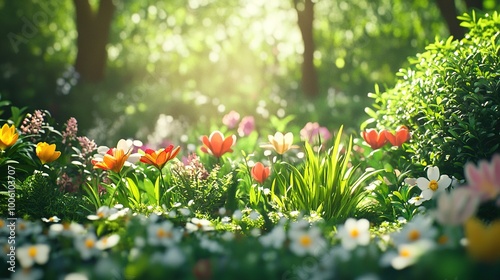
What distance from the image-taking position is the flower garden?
2.16 m

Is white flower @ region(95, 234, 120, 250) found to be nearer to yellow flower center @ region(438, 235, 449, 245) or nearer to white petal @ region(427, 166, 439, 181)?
yellow flower center @ region(438, 235, 449, 245)

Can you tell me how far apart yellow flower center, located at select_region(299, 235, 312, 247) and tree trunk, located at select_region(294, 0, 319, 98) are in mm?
10178

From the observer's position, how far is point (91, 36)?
11.4m

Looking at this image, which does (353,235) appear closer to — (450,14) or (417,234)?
(417,234)

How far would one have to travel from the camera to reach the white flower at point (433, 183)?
3654mm

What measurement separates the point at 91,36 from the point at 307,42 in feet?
15.1

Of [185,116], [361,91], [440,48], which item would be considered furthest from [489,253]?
[361,91]

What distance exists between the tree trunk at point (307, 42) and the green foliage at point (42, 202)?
9.13m

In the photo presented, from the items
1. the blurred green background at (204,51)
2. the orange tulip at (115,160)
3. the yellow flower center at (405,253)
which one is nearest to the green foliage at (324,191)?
the orange tulip at (115,160)

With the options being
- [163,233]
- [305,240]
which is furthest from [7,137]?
[305,240]

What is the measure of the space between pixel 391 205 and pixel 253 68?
624 inches

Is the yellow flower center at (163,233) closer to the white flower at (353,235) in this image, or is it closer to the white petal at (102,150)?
the white flower at (353,235)

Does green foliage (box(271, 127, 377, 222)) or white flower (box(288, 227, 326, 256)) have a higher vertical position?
green foliage (box(271, 127, 377, 222))

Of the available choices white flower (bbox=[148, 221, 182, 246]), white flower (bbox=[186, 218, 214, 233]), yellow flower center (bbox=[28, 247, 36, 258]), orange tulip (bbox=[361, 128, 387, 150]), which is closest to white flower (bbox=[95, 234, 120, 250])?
white flower (bbox=[148, 221, 182, 246])
